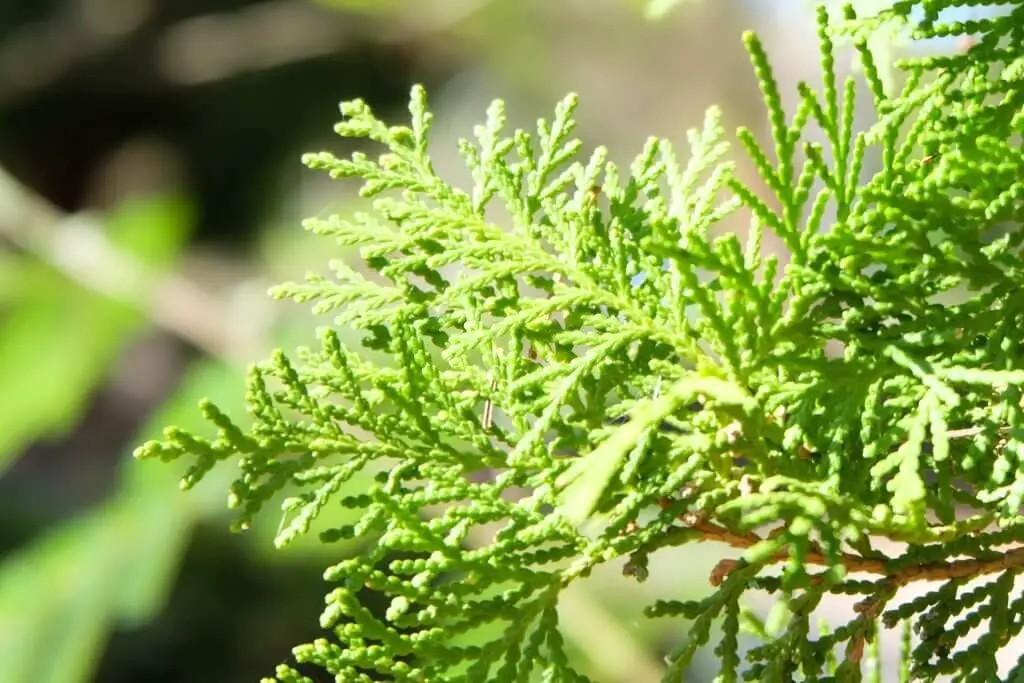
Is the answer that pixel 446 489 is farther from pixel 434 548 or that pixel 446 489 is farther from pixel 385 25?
pixel 385 25

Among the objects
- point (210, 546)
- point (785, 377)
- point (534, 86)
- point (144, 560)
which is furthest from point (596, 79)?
point (785, 377)

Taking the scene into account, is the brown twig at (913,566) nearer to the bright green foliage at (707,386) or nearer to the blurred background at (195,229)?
the bright green foliage at (707,386)

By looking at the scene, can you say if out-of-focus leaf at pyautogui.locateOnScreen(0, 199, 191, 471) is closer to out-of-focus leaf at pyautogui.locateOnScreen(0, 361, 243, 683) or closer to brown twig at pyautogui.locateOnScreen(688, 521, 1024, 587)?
out-of-focus leaf at pyautogui.locateOnScreen(0, 361, 243, 683)

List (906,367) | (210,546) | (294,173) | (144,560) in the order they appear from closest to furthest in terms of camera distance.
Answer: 1. (906,367)
2. (144,560)
3. (210,546)
4. (294,173)

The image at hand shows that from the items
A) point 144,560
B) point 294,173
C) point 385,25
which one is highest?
point 385,25

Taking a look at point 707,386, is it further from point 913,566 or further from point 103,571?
point 103,571

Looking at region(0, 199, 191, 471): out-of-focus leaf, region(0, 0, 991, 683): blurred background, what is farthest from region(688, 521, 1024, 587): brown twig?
region(0, 199, 191, 471): out-of-focus leaf

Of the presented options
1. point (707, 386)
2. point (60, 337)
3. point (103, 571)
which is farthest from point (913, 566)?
point (60, 337)
